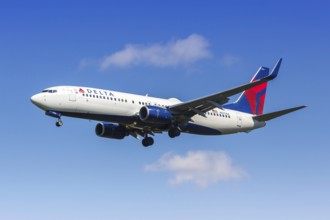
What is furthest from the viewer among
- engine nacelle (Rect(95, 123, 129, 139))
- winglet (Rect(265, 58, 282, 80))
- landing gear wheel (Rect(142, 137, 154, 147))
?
landing gear wheel (Rect(142, 137, 154, 147))

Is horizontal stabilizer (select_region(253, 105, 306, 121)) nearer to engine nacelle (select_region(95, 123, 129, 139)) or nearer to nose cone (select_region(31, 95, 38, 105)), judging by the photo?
engine nacelle (select_region(95, 123, 129, 139))

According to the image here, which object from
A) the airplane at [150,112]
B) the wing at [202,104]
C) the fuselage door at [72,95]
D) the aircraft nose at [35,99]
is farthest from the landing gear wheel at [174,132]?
the aircraft nose at [35,99]

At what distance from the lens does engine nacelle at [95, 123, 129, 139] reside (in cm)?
5875

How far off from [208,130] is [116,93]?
1001 cm

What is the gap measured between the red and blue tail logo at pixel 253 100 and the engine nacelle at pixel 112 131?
10684mm

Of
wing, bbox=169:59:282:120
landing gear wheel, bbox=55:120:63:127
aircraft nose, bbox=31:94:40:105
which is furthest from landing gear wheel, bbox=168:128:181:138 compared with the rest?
aircraft nose, bbox=31:94:40:105

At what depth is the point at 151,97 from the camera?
5622 centimetres

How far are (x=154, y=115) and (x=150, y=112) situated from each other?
1.46 feet

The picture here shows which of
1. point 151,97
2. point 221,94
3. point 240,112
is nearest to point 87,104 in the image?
point 151,97

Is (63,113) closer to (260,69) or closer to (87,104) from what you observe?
(87,104)

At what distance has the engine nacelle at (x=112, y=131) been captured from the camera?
58750 mm

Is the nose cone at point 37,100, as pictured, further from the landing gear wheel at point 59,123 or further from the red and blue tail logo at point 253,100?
the red and blue tail logo at point 253,100

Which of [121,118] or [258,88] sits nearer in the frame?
[121,118]

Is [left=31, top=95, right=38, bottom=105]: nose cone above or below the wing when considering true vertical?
below
